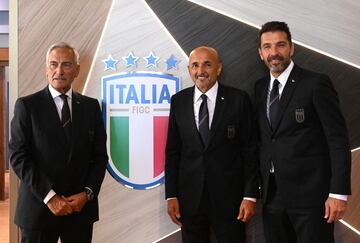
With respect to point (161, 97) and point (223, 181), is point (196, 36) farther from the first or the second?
point (223, 181)

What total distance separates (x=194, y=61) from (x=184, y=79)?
1.14 feet

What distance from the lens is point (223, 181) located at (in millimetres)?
2236

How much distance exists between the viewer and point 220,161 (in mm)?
2236

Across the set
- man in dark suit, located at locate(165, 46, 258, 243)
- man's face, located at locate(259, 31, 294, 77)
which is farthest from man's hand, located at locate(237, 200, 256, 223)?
man's face, located at locate(259, 31, 294, 77)

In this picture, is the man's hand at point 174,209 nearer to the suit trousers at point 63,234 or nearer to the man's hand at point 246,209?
the man's hand at point 246,209

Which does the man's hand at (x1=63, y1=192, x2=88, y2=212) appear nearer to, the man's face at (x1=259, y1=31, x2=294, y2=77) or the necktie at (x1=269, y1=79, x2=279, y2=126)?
the necktie at (x1=269, y1=79, x2=279, y2=126)

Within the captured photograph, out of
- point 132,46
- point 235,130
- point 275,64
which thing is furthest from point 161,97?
point 275,64

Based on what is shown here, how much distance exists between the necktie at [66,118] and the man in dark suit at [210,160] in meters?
0.61

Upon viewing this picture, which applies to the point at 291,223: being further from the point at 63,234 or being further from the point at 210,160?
the point at 63,234

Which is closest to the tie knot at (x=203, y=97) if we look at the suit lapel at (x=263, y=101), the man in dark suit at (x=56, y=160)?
the suit lapel at (x=263, y=101)

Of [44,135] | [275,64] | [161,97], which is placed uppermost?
[275,64]

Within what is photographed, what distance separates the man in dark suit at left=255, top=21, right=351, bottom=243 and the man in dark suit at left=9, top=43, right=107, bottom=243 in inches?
39.7

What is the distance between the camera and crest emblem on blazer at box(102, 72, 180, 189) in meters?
Answer: 2.68

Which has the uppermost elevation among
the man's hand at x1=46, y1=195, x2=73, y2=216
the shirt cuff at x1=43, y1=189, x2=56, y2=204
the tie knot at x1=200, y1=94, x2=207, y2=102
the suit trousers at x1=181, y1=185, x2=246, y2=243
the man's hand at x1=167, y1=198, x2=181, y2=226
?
the tie knot at x1=200, y1=94, x2=207, y2=102
